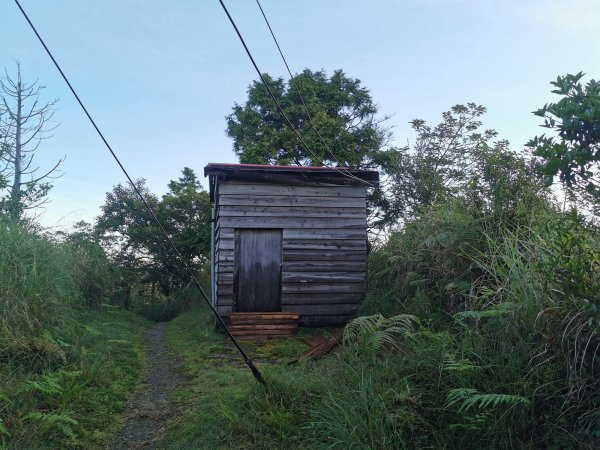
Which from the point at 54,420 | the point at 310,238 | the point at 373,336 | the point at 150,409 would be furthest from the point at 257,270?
the point at 54,420

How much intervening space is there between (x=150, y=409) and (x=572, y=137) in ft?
16.8

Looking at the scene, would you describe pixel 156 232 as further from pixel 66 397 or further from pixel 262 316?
pixel 66 397

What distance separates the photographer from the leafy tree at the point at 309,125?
20203 mm

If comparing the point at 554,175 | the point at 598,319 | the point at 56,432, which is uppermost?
the point at 554,175

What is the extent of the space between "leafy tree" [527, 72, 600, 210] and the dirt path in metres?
4.24

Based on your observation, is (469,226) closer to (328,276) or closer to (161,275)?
(328,276)

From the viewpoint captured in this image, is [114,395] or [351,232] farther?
[351,232]

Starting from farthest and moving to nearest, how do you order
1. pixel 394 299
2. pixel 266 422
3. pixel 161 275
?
pixel 161 275
pixel 394 299
pixel 266 422

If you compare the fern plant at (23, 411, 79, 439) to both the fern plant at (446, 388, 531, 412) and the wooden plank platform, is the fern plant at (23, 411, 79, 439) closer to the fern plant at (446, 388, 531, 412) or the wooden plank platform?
the fern plant at (446, 388, 531, 412)

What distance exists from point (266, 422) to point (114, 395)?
2.41m

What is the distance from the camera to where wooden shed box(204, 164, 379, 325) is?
1052 centimetres

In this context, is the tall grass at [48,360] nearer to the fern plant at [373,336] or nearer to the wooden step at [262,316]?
the wooden step at [262,316]

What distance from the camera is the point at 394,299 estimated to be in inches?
340

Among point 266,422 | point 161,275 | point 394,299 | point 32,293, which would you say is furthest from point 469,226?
point 161,275
